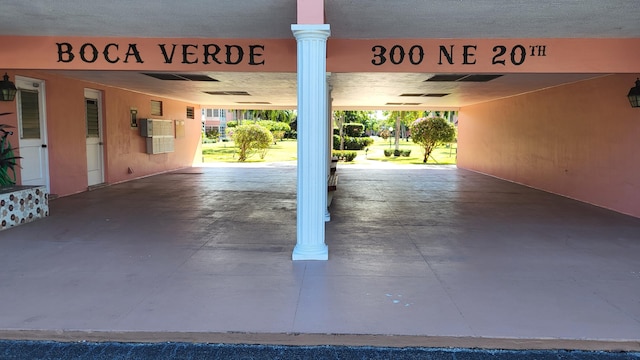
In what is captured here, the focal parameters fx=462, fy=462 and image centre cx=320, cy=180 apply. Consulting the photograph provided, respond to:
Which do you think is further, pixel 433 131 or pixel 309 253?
pixel 433 131

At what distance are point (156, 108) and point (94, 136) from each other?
3.67 m

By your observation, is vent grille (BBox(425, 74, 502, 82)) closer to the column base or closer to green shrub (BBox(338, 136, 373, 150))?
the column base

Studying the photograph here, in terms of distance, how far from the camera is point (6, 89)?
737 centimetres

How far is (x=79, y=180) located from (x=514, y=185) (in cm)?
1049

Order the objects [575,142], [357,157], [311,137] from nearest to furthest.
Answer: [311,137]
[575,142]
[357,157]

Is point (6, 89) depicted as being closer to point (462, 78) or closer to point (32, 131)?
point (32, 131)

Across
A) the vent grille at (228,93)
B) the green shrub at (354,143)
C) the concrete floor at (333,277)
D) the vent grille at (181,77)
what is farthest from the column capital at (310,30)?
the green shrub at (354,143)

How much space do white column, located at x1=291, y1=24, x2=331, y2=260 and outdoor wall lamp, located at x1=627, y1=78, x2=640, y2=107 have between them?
5.61m

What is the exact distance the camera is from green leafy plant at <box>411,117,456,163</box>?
2106cm

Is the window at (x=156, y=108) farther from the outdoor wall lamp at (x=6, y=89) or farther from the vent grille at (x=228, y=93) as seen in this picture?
the outdoor wall lamp at (x=6, y=89)

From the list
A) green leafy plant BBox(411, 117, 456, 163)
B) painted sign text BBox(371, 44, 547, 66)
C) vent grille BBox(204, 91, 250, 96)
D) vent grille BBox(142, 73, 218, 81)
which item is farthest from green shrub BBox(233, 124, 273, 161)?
painted sign text BBox(371, 44, 547, 66)

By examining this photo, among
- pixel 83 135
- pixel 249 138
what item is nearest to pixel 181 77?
pixel 83 135

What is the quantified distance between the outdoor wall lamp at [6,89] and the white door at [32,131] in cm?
63

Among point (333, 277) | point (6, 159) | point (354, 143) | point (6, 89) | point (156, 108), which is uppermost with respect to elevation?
point (156, 108)
